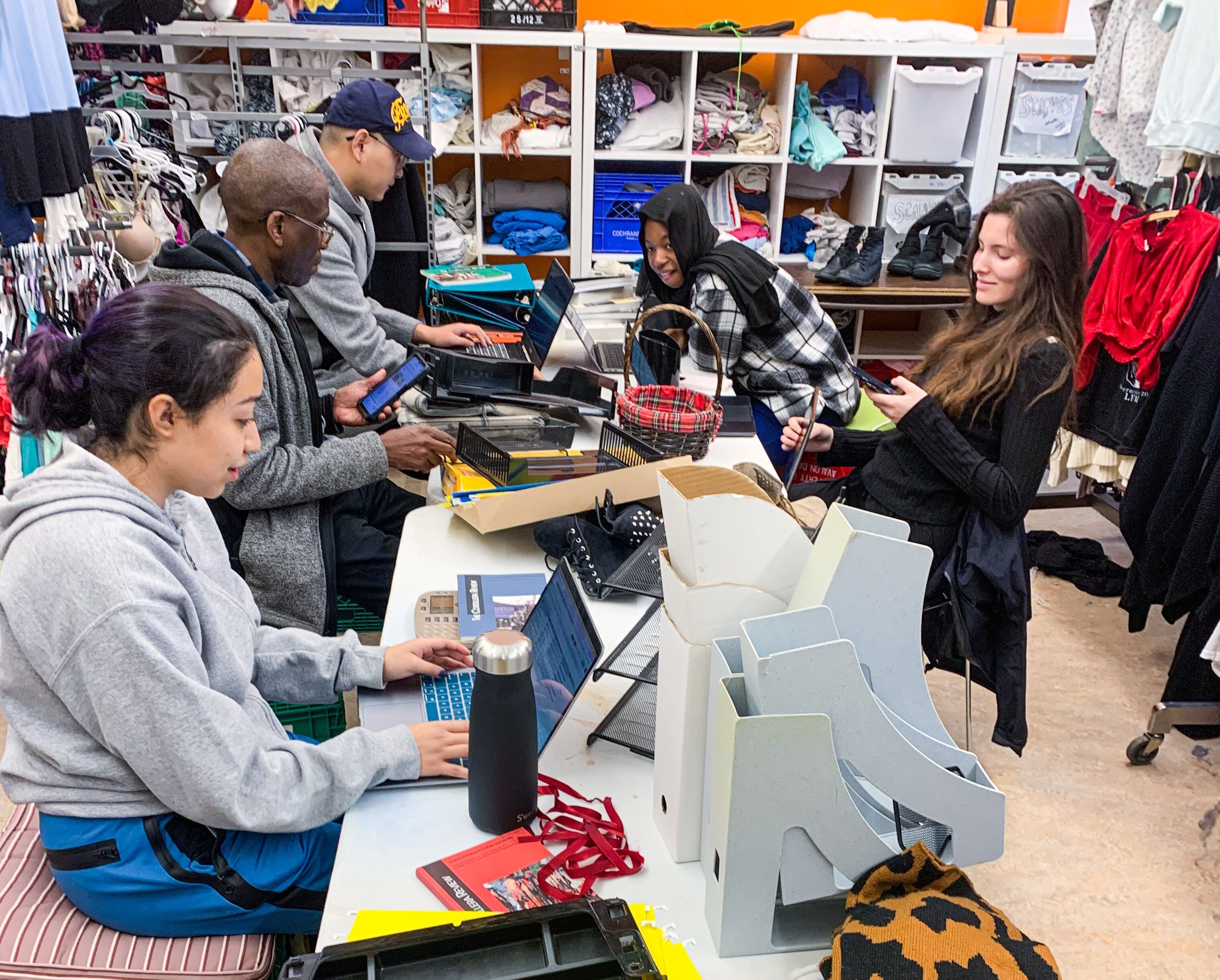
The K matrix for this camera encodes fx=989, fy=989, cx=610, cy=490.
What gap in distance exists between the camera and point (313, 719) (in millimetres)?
1911

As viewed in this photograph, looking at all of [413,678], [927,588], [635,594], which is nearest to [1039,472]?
[927,588]

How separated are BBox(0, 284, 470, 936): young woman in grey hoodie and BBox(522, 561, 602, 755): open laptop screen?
0.12 metres

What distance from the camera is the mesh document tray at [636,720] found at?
4.46ft

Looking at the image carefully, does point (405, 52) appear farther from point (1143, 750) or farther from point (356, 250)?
point (1143, 750)

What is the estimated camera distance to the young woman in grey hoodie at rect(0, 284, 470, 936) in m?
1.11

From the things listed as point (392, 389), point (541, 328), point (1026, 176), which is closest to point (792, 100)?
point (1026, 176)

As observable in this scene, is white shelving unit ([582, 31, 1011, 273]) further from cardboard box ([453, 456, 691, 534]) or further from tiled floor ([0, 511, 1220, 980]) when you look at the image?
cardboard box ([453, 456, 691, 534])

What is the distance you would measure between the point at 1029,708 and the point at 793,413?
43.9 inches

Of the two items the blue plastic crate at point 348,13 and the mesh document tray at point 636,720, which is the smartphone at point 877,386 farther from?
the blue plastic crate at point 348,13

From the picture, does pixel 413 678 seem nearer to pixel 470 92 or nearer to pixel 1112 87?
pixel 1112 87

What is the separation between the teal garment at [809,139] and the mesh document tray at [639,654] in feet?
11.5

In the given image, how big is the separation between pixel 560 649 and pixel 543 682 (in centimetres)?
6

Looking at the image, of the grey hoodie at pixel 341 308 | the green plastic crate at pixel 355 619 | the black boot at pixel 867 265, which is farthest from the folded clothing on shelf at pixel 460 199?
the green plastic crate at pixel 355 619

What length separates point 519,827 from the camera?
3.93 ft
